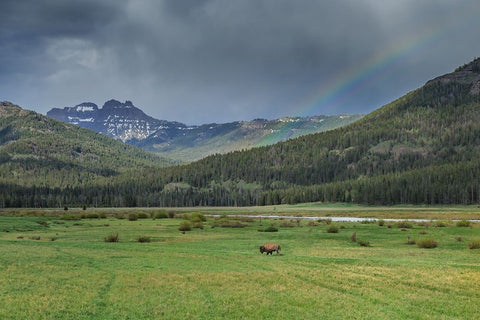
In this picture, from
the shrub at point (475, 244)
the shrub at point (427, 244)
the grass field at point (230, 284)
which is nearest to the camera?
the grass field at point (230, 284)

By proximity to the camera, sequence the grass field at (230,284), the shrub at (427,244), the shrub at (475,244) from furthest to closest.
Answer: the shrub at (427,244) < the shrub at (475,244) < the grass field at (230,284)

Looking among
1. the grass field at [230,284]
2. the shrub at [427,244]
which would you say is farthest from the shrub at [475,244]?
the shrub at [427,244]

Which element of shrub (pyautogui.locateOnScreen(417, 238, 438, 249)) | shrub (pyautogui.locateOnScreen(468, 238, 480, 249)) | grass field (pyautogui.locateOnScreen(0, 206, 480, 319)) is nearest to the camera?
grass field (pyautogui.locateOnScreen(0, 206, 480, 319))

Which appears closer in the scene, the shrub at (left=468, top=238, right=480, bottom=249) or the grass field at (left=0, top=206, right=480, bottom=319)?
the grass field at (left=0, top=206, right=480, bottom=319)

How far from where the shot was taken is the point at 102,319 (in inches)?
629

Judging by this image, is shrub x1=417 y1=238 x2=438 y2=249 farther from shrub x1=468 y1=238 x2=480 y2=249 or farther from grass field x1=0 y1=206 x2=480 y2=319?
shrub x1=468 y1=238 x2=480 y2=249

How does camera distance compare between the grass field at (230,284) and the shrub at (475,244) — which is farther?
the shrub at (475,244)

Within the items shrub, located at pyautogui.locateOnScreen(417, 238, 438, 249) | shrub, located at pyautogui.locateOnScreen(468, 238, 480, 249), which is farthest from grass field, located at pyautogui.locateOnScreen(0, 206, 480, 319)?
shrub, located at pyautogui.locateOnScreen(417, 238, 438, 249)

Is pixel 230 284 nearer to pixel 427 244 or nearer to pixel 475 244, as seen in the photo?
pixel 427 244

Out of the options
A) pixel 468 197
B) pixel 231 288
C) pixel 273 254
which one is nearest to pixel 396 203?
pixel 468 197

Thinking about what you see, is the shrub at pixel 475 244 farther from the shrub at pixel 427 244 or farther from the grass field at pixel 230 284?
the shrub at pixel 427 244

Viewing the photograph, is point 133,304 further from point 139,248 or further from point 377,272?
point 139,248

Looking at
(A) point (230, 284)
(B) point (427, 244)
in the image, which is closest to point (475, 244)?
(B) point (427, 244)

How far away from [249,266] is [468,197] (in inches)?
6648
